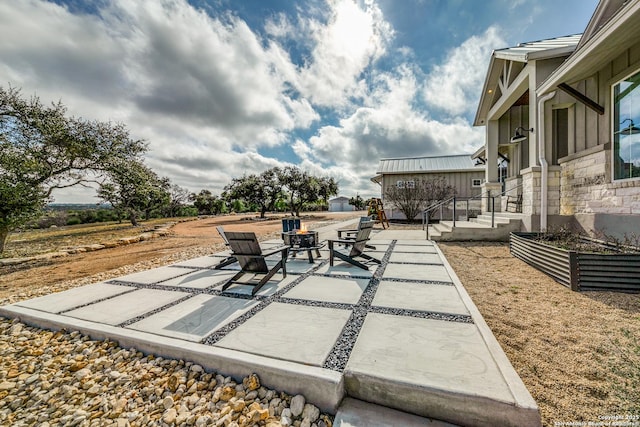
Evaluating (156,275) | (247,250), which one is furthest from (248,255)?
(156,275)

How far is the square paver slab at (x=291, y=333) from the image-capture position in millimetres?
2004

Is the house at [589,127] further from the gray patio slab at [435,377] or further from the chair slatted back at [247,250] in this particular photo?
the chair slatted back at [247,250]

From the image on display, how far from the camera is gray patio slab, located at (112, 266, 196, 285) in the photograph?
418 cm

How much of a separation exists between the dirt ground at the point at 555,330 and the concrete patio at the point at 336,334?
0.29m

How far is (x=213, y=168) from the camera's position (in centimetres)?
3828

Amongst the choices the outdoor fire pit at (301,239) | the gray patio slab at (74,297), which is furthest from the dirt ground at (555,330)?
the outdoor fire pit at (301,239)

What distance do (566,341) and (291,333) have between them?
2.56 metres

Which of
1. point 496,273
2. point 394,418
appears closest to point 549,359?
point 394,418

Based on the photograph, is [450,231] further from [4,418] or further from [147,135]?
[147,135]

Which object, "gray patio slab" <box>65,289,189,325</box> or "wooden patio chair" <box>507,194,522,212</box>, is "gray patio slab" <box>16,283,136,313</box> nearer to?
"gray patio slab" <box>65,289,189,325</box>

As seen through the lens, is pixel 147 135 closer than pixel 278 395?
No

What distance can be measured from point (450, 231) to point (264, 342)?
744 cm

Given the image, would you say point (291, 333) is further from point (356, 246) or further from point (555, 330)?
point (555, 330)

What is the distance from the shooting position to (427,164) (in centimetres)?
1670
